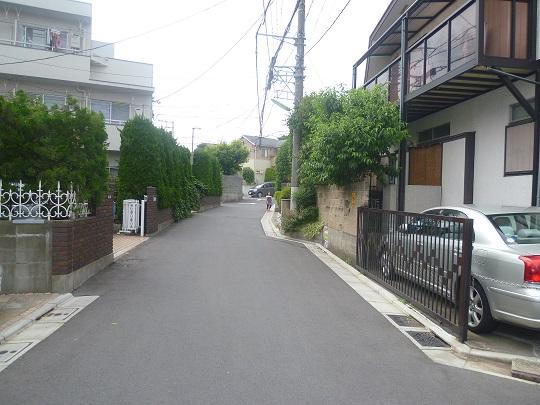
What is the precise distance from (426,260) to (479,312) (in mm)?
1137

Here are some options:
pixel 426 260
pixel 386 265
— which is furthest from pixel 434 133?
pixel 426 260

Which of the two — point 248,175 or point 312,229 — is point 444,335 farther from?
point 248,175

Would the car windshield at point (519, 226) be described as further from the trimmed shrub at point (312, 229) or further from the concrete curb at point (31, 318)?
the trimmed shrub at point (312, 229)

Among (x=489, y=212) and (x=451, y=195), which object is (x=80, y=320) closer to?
(x=489, y=212)

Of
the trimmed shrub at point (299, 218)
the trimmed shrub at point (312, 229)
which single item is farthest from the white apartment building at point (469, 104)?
the trimmed shrub at point (299, 218)

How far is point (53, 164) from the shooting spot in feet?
26.5

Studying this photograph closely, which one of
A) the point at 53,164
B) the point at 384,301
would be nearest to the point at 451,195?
the point at 384,301

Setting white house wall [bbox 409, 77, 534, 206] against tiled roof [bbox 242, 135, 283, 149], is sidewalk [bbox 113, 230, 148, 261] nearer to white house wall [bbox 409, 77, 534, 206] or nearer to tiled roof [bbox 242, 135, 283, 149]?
white house wall [bbox 409, 77, 534, 206]

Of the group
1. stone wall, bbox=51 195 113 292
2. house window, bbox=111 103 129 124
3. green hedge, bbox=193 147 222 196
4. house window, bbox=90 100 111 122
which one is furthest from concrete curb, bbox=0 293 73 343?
green hedge, bbox=193 147 222 196

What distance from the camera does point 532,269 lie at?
527cm

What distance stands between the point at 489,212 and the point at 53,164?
22.1 ft

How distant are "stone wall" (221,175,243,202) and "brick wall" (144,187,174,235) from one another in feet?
86.9

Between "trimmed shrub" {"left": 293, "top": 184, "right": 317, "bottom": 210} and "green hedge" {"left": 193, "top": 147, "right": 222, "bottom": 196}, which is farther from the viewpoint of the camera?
"green hedge" {"left": 193, "top": 147, "right": 222, "bottom": 196}

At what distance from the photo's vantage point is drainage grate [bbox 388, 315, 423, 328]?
6602 millimetres
